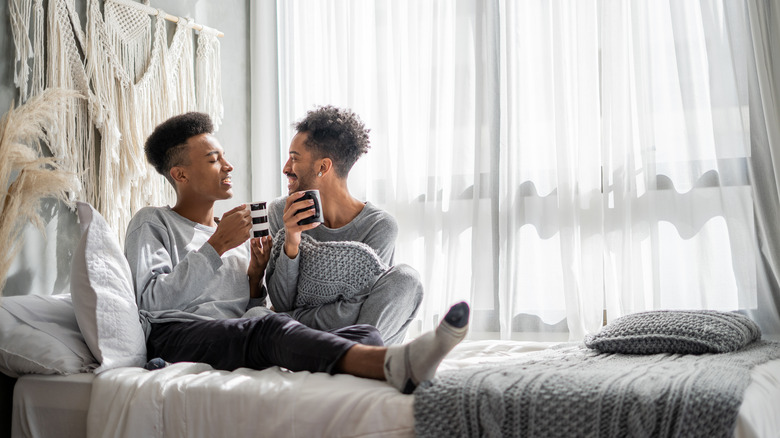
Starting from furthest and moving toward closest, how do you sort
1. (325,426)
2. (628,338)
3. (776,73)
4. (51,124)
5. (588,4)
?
(588,4) < (776,73) < (51,124) < (628,338) < (325,426)

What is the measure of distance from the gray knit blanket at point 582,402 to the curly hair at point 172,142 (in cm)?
126

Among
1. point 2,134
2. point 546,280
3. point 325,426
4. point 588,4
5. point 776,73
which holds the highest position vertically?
point 588,4

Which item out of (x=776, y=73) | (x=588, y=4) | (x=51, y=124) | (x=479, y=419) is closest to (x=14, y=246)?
(x=51, y=124)

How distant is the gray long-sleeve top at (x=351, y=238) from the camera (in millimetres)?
2084

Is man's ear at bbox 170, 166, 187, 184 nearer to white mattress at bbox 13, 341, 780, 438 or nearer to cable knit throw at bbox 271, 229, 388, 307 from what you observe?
cable knit throw at bbox 271, 229, 388, 307

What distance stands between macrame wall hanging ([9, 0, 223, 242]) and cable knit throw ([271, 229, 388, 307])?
0.75 m

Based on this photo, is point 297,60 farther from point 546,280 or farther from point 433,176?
point 546,280

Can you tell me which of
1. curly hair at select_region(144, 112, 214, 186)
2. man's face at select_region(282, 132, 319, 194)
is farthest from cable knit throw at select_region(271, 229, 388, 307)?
curly hair at select_region(144, 112, 214, 186)

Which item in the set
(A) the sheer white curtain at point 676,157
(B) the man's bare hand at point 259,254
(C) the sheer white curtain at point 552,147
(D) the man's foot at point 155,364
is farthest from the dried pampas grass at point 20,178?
(A) the sheer white curtain at point 676,157

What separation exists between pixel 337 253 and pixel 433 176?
3.18ft

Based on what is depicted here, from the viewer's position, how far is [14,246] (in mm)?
1924

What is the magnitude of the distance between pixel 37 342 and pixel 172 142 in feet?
2.55

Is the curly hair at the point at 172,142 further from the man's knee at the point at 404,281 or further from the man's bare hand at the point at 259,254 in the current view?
the man's knee at the point at 404,281

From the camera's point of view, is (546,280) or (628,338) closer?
(628,338)
